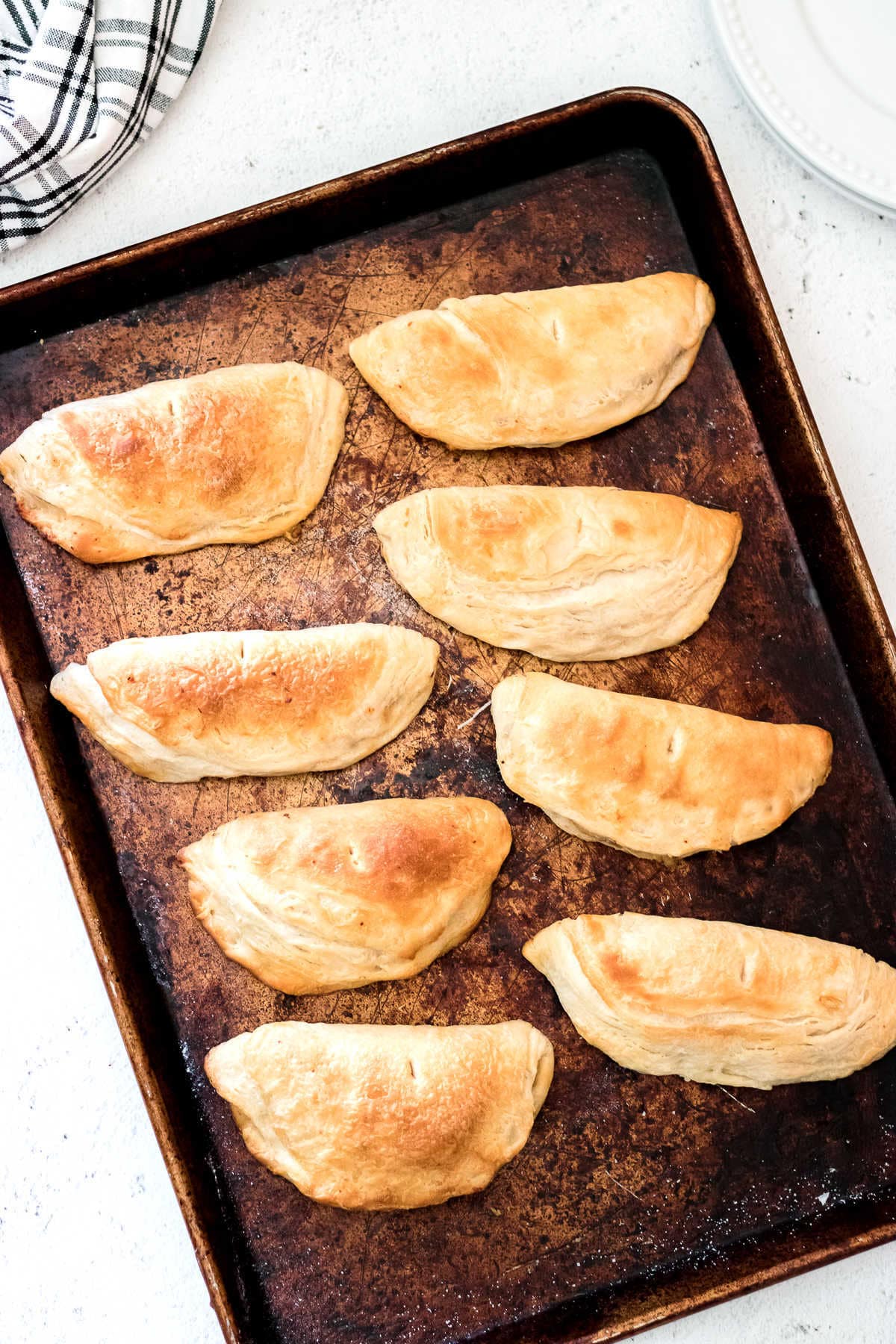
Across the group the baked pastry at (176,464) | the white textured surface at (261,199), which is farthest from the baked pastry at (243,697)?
the white textured surface at (261,199)

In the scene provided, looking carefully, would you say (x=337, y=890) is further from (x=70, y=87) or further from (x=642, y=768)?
(x=70, y=87)

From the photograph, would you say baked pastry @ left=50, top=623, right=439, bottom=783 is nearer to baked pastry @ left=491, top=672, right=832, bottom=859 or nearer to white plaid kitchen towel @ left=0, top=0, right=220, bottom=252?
baked pastry @ left=491, top=672, right=832, bottom=859

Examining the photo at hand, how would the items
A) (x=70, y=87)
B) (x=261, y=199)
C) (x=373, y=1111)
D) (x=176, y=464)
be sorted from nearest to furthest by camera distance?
(x=373, y=1111)
(x=176, y=464)
(x=70, y=87)
(x=261, y=199)

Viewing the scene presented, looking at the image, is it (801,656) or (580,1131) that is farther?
(801,656)

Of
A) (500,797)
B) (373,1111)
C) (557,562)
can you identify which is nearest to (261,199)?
(557,562)

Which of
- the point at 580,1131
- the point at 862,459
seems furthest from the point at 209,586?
the point at 862,459

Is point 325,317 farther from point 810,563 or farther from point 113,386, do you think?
point 810,563

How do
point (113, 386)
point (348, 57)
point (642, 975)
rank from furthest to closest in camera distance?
point (348, 57)
point (113, 386)
point (642, 975)
